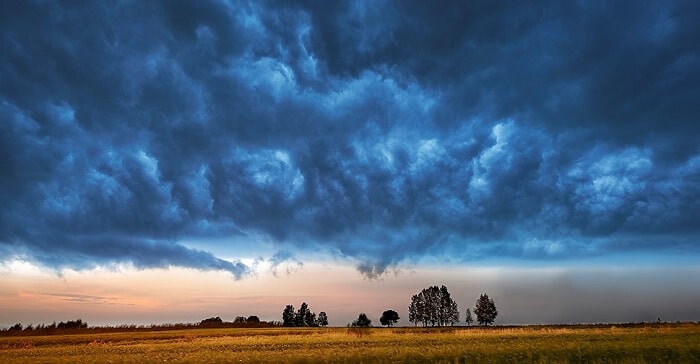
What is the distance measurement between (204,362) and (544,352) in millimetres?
25545

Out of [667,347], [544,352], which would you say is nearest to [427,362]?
[544,352]

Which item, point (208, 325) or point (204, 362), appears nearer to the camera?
point (204, 362)

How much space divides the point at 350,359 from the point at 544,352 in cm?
1509

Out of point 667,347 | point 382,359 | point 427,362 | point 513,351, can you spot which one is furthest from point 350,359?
point 667,347

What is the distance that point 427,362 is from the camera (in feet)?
100

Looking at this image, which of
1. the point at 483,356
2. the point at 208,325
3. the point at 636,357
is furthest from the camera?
the point at 208,325

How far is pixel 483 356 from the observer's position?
32.3 m

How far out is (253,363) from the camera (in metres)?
30.6

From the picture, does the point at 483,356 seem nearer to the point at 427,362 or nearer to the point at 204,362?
the point at 427,362

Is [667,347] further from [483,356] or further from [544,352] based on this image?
[483,356]

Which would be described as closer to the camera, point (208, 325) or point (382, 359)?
point (382, 359)

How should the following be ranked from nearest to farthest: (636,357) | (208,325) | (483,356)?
(636,357) → (483,356) → (208,325)

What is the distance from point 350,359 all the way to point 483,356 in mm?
9947

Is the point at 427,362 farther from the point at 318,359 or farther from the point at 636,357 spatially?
the point at 636,357
